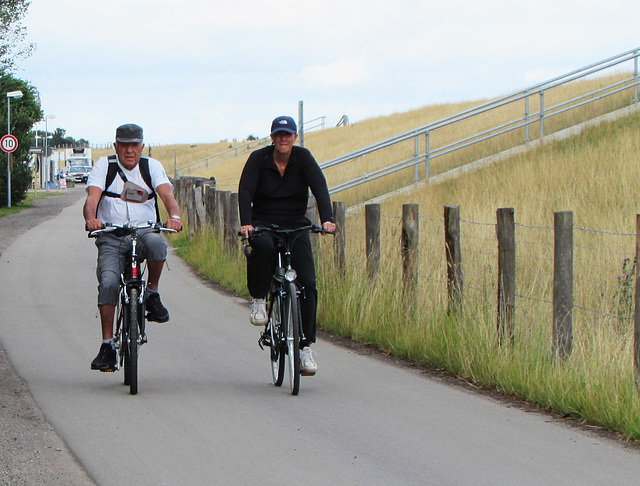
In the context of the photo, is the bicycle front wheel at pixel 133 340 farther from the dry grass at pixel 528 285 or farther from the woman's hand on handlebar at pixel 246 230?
the dry grass at pixel 528 285

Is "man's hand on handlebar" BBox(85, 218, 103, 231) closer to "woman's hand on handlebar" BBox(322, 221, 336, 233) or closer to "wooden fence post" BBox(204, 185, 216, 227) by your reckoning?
"woman's hand on handlebar" BBox(322, 221, 336, 233)

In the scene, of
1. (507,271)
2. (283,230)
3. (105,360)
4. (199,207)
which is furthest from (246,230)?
(199,207)

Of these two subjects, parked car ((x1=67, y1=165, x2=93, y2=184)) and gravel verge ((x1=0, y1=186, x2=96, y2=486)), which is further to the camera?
parked car ((x1=67, y1=165, x2=93, y2=184))

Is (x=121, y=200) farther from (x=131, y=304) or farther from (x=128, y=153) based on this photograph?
(x=131, y=304)

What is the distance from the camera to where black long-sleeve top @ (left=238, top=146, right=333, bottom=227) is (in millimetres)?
7840

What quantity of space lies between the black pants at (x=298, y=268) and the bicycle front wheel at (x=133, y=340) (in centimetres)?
95

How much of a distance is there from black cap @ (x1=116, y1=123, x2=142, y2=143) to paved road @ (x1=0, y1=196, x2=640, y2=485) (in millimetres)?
1857

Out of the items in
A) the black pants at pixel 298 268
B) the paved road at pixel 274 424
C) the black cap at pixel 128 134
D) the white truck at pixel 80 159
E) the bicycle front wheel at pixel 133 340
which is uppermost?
the white truck at pixel 80 159

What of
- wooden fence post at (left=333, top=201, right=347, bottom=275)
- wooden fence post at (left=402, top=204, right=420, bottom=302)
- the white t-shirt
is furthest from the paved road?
wooden fence post at (left=333, top=201, right=347, bottom=275)

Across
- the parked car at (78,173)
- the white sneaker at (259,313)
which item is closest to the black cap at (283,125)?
the white sneaker at (259,313)

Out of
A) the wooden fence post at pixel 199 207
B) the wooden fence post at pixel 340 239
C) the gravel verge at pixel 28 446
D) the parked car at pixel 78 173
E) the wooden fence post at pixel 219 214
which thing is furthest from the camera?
the parked car at pixel 78 173

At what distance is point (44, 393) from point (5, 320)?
4134mm

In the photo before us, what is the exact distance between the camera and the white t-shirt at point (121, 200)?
7656 mm

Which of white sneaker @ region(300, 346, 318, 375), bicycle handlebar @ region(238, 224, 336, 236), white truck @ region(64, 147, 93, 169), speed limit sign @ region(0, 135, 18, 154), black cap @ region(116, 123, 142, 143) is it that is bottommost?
white sneaker @ region(300, 346, 318, 375)
